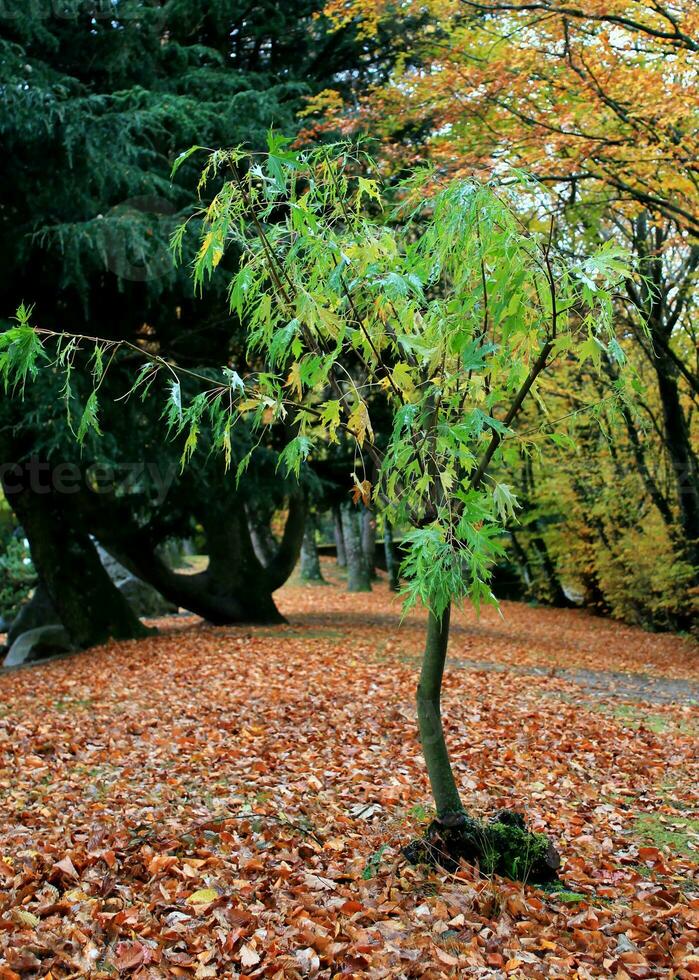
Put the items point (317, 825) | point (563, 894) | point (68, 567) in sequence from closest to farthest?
point (563, 894) < point (317, 825) < point (68, 567)

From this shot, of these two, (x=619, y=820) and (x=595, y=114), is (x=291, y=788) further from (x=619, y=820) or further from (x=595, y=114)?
(x=595, y=114)

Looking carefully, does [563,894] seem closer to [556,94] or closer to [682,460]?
[556,94]

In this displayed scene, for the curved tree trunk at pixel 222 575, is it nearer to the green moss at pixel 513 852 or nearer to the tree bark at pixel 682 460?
the tree bark at pixel 682 460

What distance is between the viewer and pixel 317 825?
425cm

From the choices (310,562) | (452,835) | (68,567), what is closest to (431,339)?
(452,835)

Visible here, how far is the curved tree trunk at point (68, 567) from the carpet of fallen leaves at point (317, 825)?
2.04 metres

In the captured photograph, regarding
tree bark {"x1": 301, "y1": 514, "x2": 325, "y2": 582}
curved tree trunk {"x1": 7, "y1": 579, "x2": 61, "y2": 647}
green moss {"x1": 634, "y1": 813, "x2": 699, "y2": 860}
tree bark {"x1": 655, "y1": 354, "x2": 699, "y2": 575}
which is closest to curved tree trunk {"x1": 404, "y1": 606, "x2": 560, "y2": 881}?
green moss {"x1": 634, "y1": 813, "x2": 699, "y2": 860}

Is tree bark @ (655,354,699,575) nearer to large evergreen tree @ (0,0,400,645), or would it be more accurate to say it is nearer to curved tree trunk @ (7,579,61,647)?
large evergreen tree @ (0,0,400,645)

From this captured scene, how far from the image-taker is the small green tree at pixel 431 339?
2.89 m

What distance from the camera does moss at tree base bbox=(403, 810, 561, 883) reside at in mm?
3617

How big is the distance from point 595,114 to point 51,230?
584 cm

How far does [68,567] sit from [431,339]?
8.22 meters

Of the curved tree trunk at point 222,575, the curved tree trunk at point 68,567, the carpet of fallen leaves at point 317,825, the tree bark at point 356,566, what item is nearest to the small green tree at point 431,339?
the carpet of fallen leaves at point 317,825

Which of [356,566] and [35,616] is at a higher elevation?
[356,566]
